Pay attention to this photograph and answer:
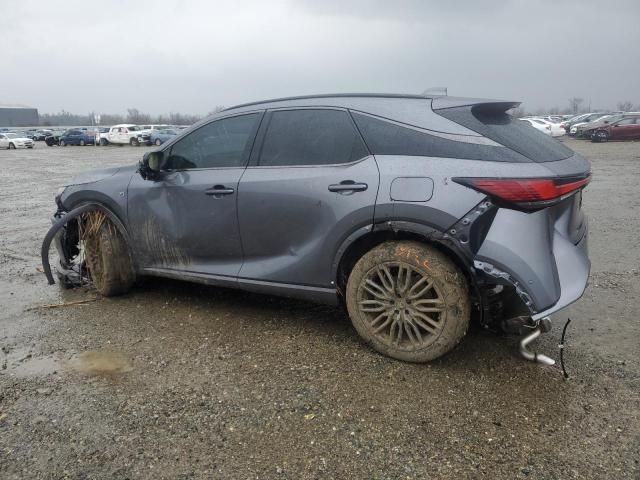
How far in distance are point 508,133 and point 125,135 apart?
130 ft

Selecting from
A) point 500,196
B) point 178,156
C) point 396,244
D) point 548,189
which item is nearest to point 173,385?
point 396,244

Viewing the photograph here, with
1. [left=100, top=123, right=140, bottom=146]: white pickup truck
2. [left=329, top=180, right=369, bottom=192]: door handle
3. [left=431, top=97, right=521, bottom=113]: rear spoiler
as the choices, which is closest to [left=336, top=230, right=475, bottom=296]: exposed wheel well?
[left=329, top=180, right=369, bottom=192]: door handle

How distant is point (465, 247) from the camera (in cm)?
301

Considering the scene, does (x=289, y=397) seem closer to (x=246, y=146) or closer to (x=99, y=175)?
(x=246, y=146)

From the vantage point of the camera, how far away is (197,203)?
3992mm

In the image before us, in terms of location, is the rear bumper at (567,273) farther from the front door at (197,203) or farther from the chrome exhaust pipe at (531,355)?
the front door at (197,203)

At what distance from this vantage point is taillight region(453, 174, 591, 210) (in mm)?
2910

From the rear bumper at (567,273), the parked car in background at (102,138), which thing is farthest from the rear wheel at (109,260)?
the parked car in background at (102,138)

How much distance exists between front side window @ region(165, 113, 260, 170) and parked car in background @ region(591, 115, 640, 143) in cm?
3013

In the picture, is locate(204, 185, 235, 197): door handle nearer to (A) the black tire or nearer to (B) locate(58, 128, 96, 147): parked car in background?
(A) the black tire

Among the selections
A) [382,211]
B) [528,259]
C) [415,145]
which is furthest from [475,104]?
[528,259]

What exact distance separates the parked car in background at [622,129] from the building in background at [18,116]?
10302 cm

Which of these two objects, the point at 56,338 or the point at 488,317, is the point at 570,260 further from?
the point at 56,338

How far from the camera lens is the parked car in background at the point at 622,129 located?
93.5ft
